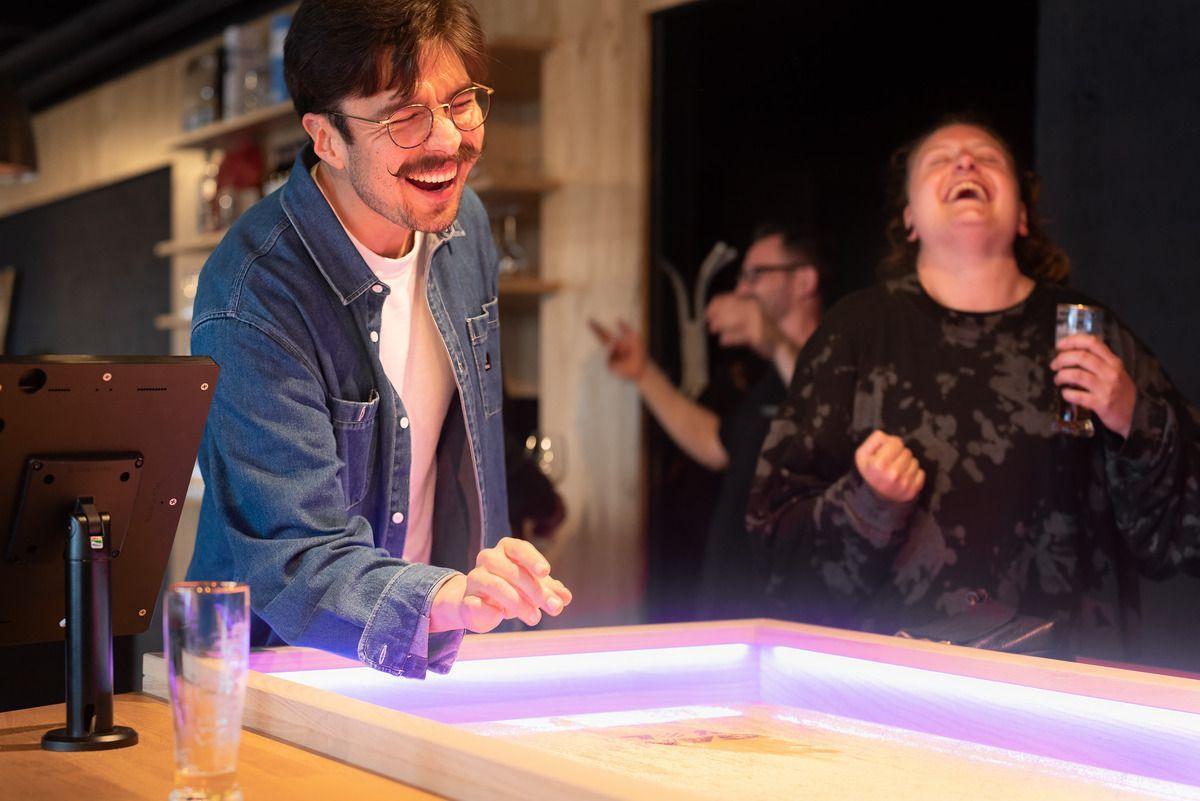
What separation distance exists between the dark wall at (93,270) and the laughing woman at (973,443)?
4.03 m

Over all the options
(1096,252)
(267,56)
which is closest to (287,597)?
(1096,252)

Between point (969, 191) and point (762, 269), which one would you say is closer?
point (969, 191)

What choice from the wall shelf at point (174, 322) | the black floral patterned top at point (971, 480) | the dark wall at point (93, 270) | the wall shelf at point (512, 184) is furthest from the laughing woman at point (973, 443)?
the dark wall at point (93, 270)

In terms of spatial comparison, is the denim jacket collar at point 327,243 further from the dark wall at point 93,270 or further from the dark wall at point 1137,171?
the dark wall at point 93,270

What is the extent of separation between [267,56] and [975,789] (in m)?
4.66

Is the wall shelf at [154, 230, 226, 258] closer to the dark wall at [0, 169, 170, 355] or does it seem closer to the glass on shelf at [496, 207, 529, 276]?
the dark wall at [0, 169, 170, 355]

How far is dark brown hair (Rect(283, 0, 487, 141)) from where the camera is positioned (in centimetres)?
194

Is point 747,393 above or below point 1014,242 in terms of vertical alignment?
below

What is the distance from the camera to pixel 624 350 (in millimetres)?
3967

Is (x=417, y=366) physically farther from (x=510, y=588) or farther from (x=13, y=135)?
(x=13, y=135)

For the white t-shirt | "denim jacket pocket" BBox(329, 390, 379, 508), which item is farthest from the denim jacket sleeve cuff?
the white t-shirt

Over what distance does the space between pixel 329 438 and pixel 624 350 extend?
2.16 m

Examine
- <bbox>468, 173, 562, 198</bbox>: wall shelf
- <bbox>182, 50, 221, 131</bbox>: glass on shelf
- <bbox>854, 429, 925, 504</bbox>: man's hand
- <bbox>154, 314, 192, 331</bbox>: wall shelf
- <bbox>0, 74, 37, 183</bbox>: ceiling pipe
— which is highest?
<bbox>182, 50, 221, 131</bbox>: glass on shelf

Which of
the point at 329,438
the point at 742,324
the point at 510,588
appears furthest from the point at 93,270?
the point at 510,588
